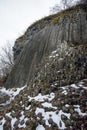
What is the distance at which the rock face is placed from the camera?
10938 millimetres

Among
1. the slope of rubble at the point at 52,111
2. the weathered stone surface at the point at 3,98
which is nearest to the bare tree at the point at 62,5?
the weathered stone surface at the point at 3,98

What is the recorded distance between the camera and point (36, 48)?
15938mm

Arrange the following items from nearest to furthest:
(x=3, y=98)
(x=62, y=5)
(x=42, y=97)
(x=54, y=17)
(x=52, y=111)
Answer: (x=52, y=111), (x=42, y=97), (x=3, y=98), (x=54, y=17), (x=62, y=5)

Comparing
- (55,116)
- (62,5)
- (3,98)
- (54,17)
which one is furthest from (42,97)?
(62,5)

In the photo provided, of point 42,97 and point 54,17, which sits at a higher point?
point 54,17

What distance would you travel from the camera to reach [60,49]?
1255 centimetres

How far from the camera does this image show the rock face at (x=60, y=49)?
10.9 metres

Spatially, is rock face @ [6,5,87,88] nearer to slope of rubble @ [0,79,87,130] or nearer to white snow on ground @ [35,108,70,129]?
slope of rubble @ [0,79,87,130]

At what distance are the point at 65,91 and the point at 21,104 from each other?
2.56m

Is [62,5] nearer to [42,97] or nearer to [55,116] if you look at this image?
[42,97]

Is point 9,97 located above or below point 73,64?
below

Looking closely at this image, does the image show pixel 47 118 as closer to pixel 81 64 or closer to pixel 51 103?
pixel 51 103

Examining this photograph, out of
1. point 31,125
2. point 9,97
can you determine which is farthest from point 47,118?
point 9,97

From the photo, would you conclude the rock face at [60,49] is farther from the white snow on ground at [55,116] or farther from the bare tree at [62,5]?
the bare tree at [62,5]
